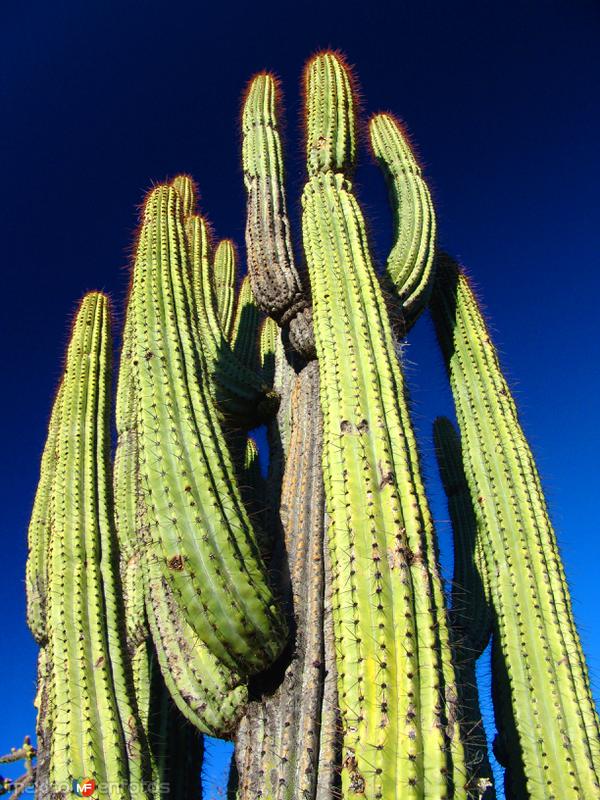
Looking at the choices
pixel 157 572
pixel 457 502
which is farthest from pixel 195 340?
pixel 457 502

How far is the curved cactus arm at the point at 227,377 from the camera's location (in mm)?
4922

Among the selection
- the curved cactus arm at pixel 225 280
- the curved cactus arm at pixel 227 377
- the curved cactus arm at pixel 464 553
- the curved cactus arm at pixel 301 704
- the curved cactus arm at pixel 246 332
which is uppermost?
the curved cactus arm at pixel 225 280

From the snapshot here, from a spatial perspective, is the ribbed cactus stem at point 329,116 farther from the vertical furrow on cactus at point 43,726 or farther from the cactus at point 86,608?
the vertical furrow on cactus at point 43,726

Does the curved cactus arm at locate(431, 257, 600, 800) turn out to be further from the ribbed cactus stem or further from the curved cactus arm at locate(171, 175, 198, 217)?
the curved cactus arm at locate(171, 175, 198, 217)

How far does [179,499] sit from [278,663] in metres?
0.98

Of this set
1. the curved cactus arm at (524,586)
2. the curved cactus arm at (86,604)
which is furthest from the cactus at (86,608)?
the curved cactus arm at (524,586)

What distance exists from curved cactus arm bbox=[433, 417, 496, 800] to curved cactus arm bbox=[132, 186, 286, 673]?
127 cm

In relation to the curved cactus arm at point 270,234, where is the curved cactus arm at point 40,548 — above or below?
below

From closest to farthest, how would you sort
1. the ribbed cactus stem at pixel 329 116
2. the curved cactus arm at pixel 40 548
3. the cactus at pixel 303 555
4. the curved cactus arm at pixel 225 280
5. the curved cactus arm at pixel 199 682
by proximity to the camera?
the cactus at pixel 303 555
the curved cactus arm at pixel 199 682
the ribbed cactus stem at pixel 329 116
the curved cactus arm at pixel 40 548
the curved cactus arm at pixel 225 280

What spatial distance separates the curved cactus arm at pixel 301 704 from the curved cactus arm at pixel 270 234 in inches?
48.1

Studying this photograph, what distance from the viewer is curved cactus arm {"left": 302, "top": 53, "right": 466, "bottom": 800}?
1958mm

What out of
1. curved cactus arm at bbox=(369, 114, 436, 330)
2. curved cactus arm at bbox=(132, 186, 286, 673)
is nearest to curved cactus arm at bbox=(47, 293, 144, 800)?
curved cactus arm at bbox=(132, 186, 286, 673)

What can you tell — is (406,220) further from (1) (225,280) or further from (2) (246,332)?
(1) (225,280)

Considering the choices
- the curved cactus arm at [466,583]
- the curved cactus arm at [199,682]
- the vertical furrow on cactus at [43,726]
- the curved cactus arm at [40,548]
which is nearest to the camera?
the curved cactus arm at [199,682]
